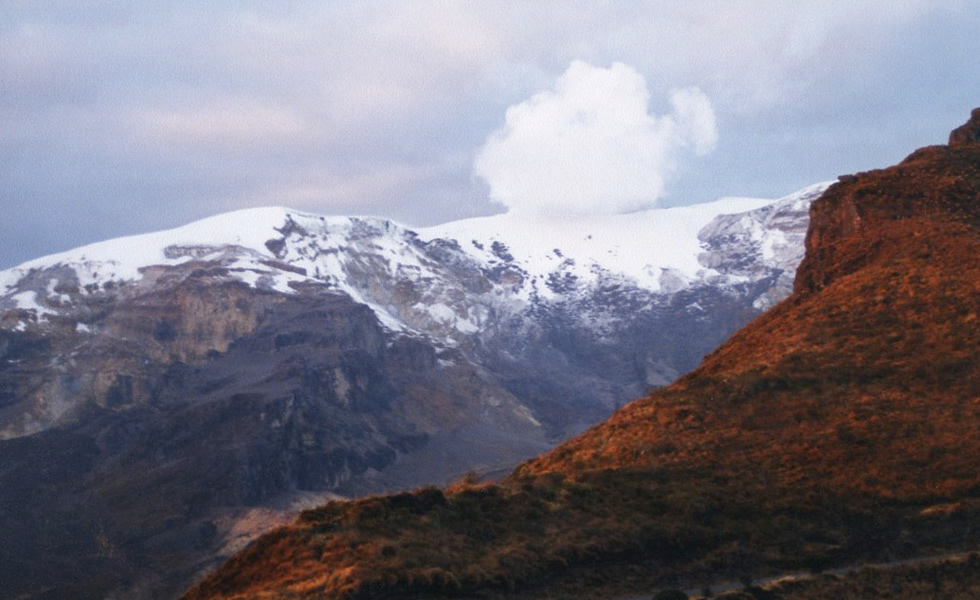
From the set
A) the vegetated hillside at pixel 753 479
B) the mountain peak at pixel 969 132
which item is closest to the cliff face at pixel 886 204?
the vegetated hillside at pixel 753 479

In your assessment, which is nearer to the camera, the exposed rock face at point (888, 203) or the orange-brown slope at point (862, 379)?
the orange-brown slope at point (862, 379)

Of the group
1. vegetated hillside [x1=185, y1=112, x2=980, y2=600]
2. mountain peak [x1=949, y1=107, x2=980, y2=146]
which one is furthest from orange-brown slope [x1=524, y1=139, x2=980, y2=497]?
mountain peak [x1=949, y1=107, x2=980, y2=146]

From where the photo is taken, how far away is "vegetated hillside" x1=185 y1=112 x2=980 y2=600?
45312 mm

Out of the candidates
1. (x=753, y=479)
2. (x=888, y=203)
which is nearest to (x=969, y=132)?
(x=888, y=203)

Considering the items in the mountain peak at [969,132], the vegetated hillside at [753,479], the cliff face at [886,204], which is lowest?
the vegetated hillside at [753,479]

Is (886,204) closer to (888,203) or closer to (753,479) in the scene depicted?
(888,203)

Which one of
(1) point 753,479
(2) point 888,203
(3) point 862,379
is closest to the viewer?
(1) point 753,479

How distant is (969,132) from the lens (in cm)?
9425

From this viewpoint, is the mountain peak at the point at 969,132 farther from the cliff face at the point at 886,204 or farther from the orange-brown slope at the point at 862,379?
the orange-brown slope at the point at 862,379

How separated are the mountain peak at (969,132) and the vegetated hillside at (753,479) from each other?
17.6m

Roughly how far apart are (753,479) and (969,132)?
51.0m

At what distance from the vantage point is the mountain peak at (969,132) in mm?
93481

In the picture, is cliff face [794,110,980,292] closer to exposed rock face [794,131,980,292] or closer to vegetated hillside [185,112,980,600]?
exposed rock face [794,131,980,292]

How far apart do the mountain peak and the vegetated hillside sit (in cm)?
1759
